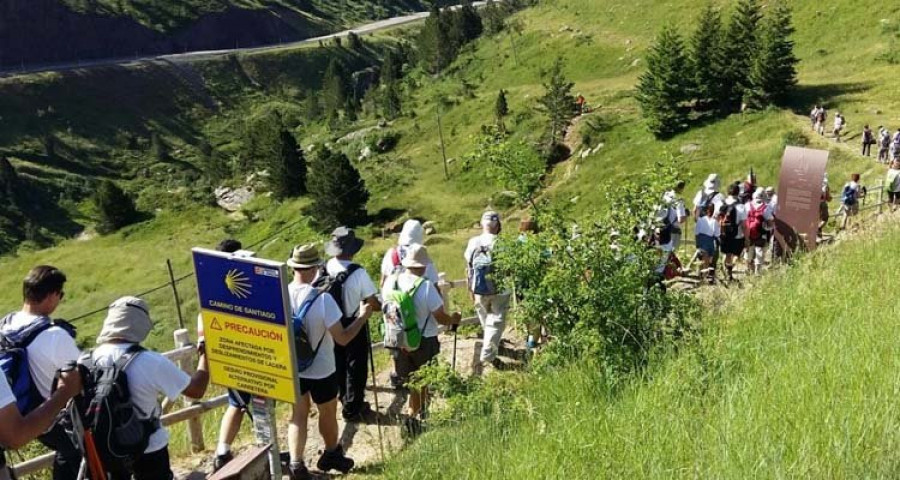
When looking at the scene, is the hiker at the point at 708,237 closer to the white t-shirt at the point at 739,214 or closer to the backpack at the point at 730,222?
the backpack at the point at 730,222

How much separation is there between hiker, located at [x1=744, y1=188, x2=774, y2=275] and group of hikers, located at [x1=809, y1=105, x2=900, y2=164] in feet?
35.0

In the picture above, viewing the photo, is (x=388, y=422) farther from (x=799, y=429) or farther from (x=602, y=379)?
(x=799, y=429)

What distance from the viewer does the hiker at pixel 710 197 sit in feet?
36.5

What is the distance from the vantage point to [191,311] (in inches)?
1400

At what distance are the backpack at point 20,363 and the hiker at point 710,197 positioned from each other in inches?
382

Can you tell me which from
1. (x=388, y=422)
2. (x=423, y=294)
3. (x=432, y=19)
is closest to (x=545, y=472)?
(x=423, y=294)

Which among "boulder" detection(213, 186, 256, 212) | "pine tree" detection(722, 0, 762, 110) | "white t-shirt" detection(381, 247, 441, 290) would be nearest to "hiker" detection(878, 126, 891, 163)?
"pine tree" detection(722, 0, 762, 110)

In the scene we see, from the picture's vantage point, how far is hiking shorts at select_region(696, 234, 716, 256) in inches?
440

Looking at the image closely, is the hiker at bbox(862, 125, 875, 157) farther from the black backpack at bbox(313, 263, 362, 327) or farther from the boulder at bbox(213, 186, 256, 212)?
the boulder at bbox(213, 186, 256, 212)

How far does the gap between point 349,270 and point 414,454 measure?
2.15m

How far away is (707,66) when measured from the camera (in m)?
34.3

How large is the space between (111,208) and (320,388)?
61.1 metres

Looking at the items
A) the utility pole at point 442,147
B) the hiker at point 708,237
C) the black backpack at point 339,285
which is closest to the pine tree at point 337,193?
the utility pole at point 442,147

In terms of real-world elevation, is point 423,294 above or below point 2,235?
above
